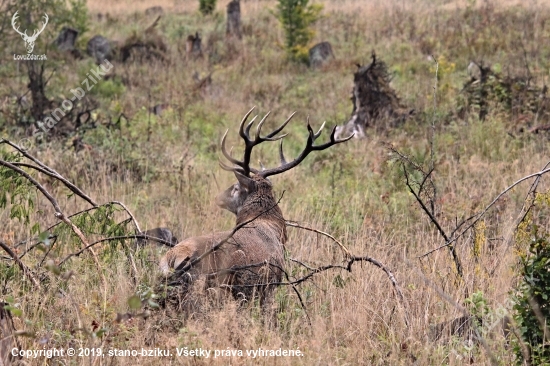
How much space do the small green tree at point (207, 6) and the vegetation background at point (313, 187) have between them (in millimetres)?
5330

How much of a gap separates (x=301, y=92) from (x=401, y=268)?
34.3 feet

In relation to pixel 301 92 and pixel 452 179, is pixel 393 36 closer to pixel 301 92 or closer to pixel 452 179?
pixel 301 92

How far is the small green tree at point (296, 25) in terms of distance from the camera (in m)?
19.6

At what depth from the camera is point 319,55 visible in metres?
19.4

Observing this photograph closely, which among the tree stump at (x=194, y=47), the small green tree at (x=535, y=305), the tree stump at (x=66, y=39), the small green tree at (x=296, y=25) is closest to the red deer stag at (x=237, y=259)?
the small green tree at (x=535, y=305)

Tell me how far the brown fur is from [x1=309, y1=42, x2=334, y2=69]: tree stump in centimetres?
1348

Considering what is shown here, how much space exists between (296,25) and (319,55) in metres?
1.22

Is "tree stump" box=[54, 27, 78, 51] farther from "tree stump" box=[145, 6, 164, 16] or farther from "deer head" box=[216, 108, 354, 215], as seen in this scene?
"deer head" box=[216, 108, 354, 215]

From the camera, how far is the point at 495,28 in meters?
20.0

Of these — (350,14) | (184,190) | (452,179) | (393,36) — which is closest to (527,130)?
(452,179)

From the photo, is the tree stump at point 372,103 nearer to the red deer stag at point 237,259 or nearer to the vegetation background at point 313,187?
the vegetation background at point 313,187

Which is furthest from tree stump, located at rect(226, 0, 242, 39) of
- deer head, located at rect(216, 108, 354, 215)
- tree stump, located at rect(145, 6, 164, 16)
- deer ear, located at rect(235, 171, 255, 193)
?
deer ear, located at rect(235, 171, 255, 193)

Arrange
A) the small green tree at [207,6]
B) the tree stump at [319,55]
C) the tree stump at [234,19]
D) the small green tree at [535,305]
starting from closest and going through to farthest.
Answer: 1. the small green tree at [535,305]
2. the tree stump at [319,55]
3. the tree stump at [234,19]
4. the small green tree at [207,6]

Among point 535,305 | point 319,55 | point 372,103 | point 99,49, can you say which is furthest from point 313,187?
point 99,49
